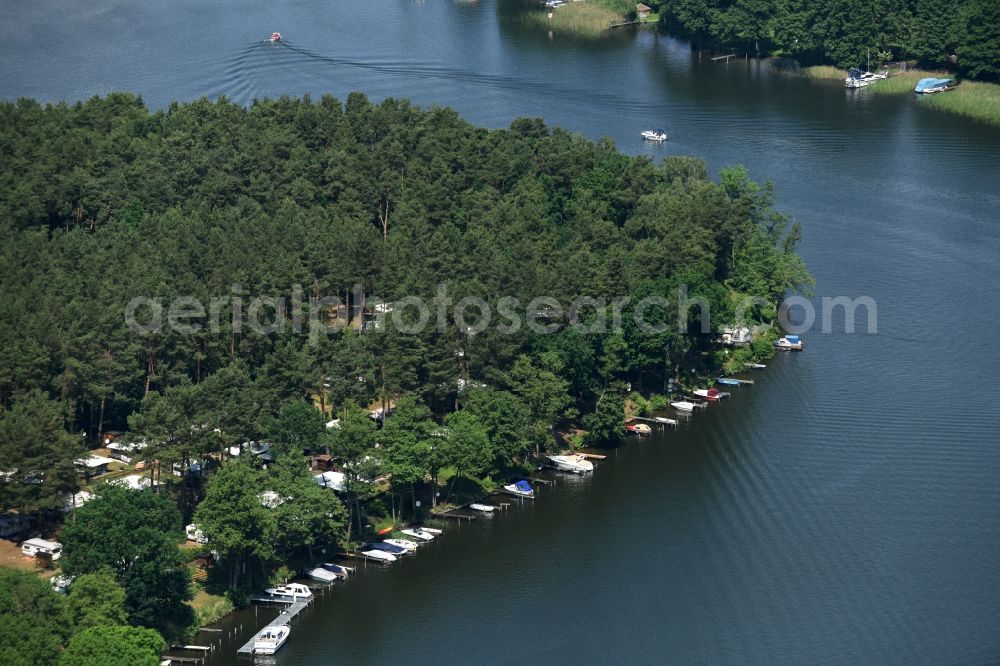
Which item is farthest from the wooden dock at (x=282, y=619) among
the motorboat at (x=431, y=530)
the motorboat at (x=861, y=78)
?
the motorboat at (x=861, y=78)

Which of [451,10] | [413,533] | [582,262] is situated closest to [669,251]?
[582,262]

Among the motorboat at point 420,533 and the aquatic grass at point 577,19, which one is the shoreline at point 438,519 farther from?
the aquatic grass at point 577,19

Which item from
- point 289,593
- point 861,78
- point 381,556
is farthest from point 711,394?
point 861,78

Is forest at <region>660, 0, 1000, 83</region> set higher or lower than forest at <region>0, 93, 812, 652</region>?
higher

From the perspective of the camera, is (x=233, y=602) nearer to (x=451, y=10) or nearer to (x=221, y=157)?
(x=221, y=157)

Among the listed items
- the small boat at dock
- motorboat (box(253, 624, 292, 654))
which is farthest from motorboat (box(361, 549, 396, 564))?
the small boat at dock

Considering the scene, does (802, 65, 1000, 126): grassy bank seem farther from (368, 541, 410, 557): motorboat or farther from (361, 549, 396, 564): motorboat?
(361, 549, 396, 564): motorboat

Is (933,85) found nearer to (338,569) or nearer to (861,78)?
(861,78)
